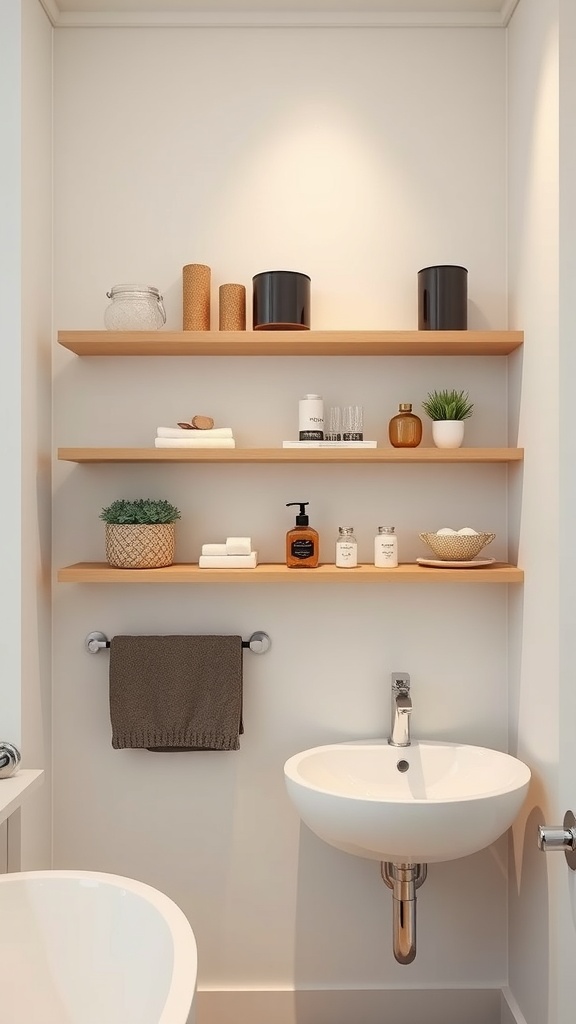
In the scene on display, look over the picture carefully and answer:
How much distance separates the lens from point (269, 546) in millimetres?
2227

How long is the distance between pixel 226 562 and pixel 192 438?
1.07 ft

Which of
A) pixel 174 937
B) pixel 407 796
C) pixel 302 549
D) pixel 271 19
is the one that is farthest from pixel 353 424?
pixel 174 937

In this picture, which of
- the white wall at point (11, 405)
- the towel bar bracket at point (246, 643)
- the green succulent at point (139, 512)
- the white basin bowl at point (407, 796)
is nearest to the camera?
the white basin bowl at point (407, 796)

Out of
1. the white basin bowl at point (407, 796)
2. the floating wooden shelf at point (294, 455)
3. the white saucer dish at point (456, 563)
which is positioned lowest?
the white basin bowl at point (407, 796)

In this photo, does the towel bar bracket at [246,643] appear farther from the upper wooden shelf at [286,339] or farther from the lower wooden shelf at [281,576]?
the upper wooden shelf at [286,339]

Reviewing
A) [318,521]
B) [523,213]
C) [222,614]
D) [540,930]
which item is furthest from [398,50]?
[540,930]

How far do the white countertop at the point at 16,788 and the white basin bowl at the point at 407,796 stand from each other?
587 millimetres

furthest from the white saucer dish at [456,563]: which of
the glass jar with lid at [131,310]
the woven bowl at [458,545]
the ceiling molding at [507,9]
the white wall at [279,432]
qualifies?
the ceiling molding at [507,9]

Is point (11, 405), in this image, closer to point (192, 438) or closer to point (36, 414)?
point (36, 414)

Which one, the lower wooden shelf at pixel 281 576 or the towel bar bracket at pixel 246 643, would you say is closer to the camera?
the lower wooden shelf at pixel 281 576

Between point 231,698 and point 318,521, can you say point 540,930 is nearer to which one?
point 231,698

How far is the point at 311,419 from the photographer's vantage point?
207 centimetres

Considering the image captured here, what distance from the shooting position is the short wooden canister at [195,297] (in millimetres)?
2088

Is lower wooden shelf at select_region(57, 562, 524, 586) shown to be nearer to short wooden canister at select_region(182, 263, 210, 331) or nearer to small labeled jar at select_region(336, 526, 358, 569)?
small labeled jar at select_region(336, 526, 358, 569)
